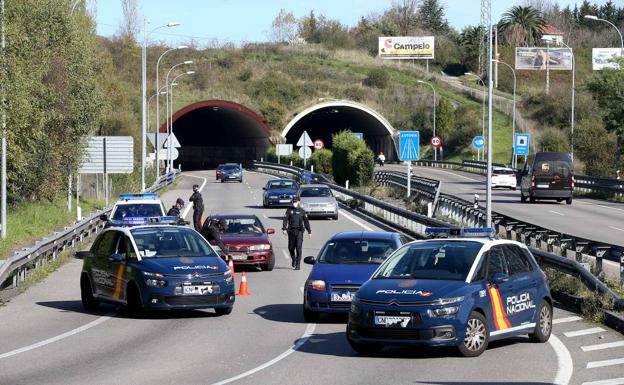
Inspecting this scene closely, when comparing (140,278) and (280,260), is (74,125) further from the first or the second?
(140,278)

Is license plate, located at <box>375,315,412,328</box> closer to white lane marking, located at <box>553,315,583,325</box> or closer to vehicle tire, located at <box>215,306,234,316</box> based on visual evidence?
white lane marking, located at <box>553,315,583,325</box>

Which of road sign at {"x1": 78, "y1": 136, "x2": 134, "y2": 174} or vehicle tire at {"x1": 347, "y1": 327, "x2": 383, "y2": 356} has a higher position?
road sign at {"x1": 78, "y1": 136, "x2": 134, "y2": 174}

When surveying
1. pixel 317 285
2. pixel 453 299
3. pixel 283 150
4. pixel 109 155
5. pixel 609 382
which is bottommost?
pixel 609 382

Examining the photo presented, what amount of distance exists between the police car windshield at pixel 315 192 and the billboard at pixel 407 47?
9088 centimetres

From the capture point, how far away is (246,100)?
118 metres

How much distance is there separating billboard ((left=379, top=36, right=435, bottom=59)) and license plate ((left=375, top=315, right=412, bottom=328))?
124 meters

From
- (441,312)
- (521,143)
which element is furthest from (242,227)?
(521,143)

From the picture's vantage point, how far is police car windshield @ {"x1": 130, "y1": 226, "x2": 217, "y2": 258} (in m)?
19.2

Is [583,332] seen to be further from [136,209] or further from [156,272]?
[136,209]

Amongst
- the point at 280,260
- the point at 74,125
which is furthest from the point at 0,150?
the point at 74,125

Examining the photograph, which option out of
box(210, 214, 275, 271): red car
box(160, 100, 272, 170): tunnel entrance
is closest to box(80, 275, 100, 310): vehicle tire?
box(210, 214, 275, 271): red car

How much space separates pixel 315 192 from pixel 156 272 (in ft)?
94.5

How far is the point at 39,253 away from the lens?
86.0ft

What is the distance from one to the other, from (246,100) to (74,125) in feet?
241
